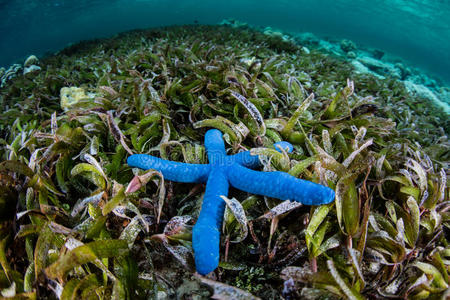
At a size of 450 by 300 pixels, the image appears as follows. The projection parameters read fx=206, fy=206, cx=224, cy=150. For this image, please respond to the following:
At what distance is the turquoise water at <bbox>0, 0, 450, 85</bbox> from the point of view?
1790 inches

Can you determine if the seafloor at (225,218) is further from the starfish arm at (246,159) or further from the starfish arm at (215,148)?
the starfish arm at (215,148)

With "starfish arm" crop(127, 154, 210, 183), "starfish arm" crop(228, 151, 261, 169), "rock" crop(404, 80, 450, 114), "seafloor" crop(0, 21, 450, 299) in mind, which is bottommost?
"rock" crop(404, 80, 450, 114)

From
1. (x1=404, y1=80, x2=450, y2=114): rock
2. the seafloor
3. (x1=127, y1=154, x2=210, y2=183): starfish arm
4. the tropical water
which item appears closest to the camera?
the seafloor

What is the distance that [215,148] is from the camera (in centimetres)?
191

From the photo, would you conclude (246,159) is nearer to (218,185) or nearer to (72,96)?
(218,185)

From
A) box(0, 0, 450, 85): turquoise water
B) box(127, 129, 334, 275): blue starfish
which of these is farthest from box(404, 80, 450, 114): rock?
box(0, 0, 450, 85): turquoise water

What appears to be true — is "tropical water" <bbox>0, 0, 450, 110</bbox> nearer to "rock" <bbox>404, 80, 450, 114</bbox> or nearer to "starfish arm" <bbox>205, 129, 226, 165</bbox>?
"rock" <bbox>404, 80, 450, 114</bbox>

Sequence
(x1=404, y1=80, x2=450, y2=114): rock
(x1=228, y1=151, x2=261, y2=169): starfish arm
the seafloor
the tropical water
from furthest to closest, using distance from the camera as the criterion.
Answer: the tropical water
(x1=404, y1=80, x2=450, y2=114): rock
(x1=228, y1=151, x2=261, y2=169): starfish arm
the seafloor

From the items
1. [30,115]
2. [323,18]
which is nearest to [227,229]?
[30,115]

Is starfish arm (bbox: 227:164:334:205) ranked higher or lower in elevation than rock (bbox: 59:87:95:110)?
higher

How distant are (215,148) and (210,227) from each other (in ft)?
2.56

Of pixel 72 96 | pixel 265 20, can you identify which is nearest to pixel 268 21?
pixel 265 20

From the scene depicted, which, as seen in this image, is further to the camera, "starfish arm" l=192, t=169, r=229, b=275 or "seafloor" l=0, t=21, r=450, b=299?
"seafloor" l=0, t=21, r=450, b=299

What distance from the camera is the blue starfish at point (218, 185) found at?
4.02ft
